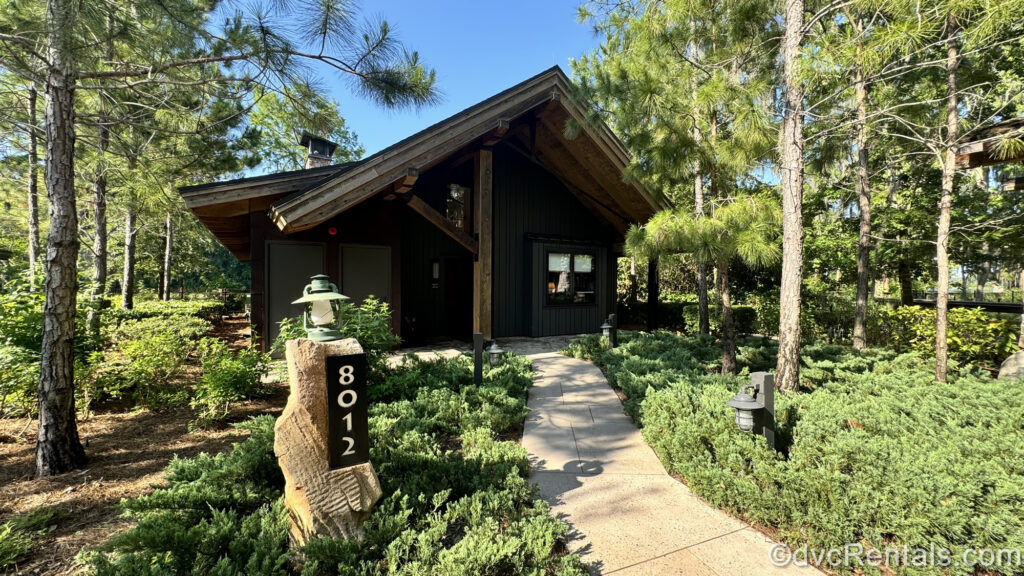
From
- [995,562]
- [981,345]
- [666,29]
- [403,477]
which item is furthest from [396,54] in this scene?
[981,345]

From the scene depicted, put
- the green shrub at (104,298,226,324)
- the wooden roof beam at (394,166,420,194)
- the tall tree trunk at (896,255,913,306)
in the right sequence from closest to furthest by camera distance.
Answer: the wooden roof beam at (394,166,420,194)
the green shrub at (104,298,226,324)
the tall tree trunk at (896,255,913,306)

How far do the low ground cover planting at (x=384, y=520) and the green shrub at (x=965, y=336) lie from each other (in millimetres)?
7737

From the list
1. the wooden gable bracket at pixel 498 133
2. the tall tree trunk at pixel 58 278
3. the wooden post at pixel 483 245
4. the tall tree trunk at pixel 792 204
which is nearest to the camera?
the tall tree trunk at pixel 58 278

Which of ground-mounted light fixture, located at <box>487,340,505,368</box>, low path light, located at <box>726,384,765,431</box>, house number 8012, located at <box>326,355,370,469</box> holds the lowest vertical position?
ground-mounted light fixture, located at <box>487,340,505,368</box>

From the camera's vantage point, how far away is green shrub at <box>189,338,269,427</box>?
4.23 meters

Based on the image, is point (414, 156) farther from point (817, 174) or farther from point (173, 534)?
point (817, 174)

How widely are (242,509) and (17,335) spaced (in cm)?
367

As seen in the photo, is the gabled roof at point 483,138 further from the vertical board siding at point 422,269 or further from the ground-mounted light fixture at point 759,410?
the ground-mounted light fixture at point 759,410

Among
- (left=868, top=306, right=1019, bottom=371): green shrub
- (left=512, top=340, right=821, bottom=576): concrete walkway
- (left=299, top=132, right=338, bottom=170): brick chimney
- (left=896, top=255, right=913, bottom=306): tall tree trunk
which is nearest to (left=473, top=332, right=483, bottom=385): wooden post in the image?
(left=512, top=340, right=821, bottom=576): concrete walkway

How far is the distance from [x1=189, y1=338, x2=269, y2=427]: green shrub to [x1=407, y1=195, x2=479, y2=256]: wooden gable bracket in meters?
3.15

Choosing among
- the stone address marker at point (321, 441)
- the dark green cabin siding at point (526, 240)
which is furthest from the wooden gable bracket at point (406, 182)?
the stone address marker at point (321, 441)

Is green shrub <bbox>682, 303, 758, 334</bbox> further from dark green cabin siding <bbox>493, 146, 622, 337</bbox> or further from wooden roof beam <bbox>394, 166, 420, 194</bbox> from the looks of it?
wooden roof beam <bbox>394, 166, 420, 194</bbox>

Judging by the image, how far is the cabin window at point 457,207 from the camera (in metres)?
9.08

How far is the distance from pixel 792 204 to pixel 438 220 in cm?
501
